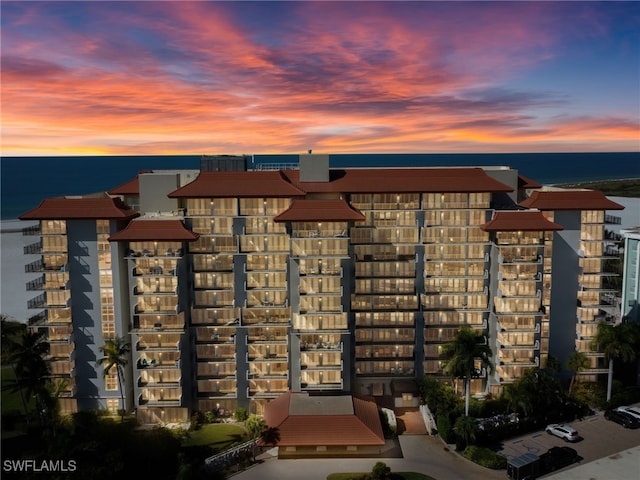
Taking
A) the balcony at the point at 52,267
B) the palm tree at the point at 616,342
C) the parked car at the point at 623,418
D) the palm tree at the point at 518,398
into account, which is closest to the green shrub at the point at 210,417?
the balcony at the point at 52,267

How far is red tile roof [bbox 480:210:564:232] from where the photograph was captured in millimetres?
69812

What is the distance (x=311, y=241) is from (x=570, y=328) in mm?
39490

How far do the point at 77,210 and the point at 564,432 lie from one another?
65917 mm

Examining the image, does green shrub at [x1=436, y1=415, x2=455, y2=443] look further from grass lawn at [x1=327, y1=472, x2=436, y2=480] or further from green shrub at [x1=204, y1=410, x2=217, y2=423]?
green shrub at [x1=204, y1=410, x2=217, y2=423]

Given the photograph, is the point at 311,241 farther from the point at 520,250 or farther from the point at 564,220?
the point at 564,220

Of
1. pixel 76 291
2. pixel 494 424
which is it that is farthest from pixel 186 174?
pixel 494 424

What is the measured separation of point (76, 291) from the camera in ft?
227

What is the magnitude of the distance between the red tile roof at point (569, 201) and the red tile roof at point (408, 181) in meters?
4.87

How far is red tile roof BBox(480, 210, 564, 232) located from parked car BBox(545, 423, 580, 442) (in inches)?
963

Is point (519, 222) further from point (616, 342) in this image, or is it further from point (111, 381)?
point (111, 381)

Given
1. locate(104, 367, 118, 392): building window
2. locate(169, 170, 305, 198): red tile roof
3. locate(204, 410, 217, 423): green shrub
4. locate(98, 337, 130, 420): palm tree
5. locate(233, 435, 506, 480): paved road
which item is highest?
locate(169, 170, 305, 198): red tile roof

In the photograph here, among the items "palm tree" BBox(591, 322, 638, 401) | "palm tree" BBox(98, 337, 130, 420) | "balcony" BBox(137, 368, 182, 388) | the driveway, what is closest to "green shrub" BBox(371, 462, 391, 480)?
the driveway

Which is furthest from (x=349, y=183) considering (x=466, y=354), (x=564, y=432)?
(x=564, y=432)

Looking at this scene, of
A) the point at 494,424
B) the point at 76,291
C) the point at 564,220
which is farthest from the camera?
the point at 564,220
